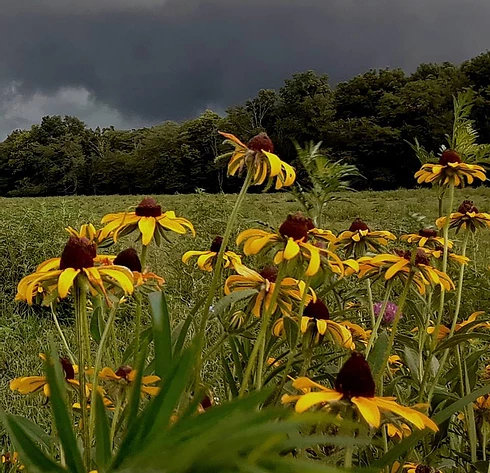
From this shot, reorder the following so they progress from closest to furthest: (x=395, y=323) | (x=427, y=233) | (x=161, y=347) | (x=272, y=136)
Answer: (x=161, y=347), (x=395, y=323), (x=427, y=233), (x=272, y=136)

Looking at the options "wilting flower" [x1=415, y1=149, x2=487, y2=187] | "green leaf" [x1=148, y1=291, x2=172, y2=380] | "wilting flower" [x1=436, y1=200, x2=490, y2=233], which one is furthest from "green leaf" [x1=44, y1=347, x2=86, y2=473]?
"wilting flower" [x1=436, y1=200, x2=490, y2=233]

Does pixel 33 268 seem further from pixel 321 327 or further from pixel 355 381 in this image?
pixel 355 381

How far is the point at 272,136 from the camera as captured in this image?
15.9m

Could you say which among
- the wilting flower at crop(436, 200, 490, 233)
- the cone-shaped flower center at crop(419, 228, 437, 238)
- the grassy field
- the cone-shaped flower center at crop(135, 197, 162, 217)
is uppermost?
the cone-shaped flower center at crop(135, 197, 162, 217)

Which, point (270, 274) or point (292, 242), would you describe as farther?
point (270, 274)

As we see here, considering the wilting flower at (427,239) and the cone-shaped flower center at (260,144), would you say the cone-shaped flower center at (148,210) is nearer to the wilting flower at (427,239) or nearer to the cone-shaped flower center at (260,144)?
the cone-shaped flower center at (260,144)

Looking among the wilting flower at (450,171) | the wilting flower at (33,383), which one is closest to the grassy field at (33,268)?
the wilting flower at (450,171)

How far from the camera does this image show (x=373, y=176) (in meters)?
13.1

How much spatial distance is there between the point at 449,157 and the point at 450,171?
20mm

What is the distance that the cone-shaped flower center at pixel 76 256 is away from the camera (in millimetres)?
468

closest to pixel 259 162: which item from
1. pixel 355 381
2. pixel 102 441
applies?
pixel 355 381

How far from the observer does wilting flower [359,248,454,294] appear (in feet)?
2.02

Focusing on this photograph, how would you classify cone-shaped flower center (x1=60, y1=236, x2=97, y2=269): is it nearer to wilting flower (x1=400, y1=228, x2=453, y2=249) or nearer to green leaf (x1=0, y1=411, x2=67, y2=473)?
green leaf (x1=0, y1=411, x2=67, y2=473)

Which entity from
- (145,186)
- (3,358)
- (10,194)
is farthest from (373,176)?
(10,194)
